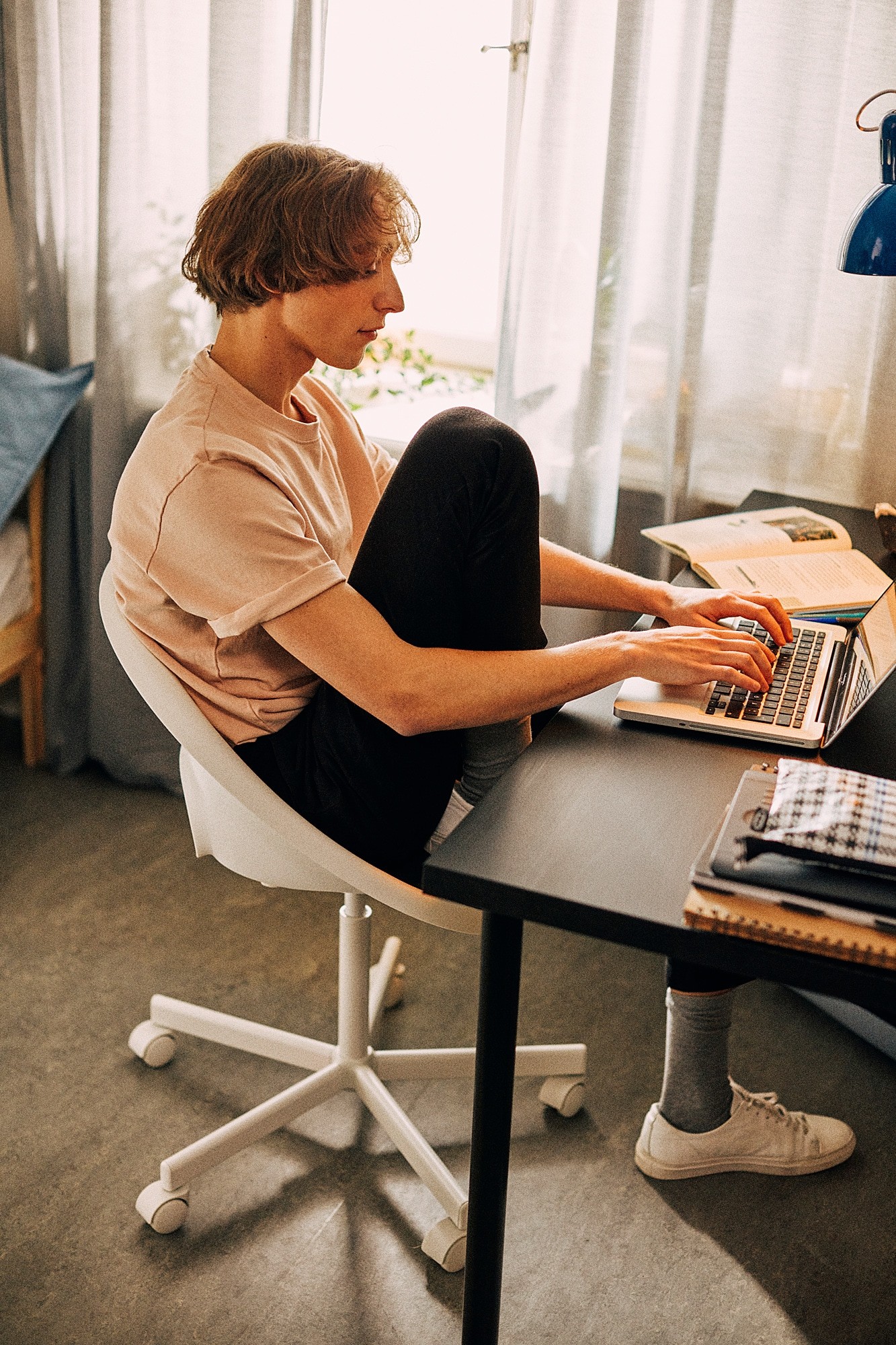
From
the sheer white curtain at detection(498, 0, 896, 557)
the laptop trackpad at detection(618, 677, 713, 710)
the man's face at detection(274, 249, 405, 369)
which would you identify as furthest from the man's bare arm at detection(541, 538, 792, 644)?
the sheer white curtain at detection(498, 0, 896, 557)

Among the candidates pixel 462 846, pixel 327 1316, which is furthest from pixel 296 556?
pixel 327 1316

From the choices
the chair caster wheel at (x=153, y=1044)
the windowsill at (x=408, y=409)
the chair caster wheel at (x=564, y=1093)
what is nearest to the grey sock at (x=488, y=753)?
the chair caster wheel at (x=564, y=1093)

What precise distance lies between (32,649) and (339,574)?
1524mm

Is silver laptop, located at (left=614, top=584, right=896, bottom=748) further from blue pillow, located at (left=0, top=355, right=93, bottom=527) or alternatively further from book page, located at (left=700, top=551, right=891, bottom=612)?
blue pillow, located at (left=0, top=355, right=93, bottom=527)

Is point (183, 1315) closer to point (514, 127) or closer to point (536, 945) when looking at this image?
point (536, 945)

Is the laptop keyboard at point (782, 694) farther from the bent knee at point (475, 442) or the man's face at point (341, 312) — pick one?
the man's face at point (341, 312)

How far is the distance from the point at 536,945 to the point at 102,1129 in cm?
77

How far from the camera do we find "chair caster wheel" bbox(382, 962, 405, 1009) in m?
1.95

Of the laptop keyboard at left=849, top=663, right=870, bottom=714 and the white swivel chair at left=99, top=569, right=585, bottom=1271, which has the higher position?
the laptop keyboard at left=849, top=663, right=870, bottom=714

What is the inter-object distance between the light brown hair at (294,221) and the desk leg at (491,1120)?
73cm

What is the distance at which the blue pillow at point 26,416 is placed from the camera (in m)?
2.40

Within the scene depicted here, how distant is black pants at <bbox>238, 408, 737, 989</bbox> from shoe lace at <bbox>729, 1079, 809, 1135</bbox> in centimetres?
59

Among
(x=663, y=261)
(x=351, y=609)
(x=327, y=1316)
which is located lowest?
(x=327, y=1316)

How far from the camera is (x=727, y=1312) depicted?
57.4 inches
